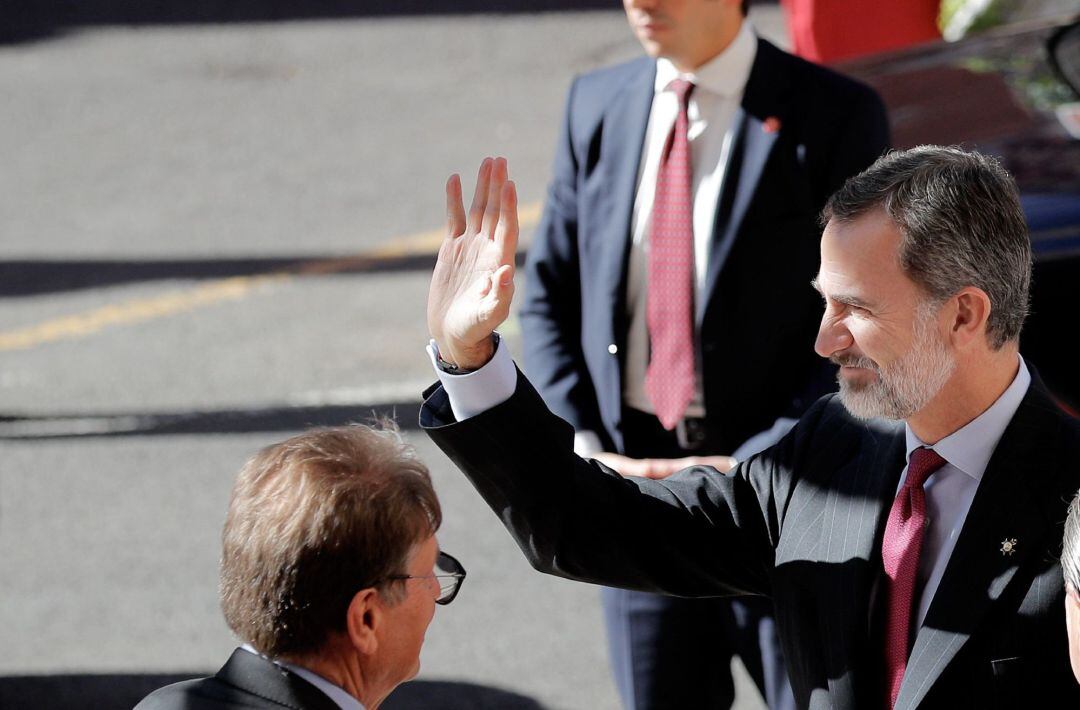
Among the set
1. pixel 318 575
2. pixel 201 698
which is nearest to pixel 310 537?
pixel 318 575

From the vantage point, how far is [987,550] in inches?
79.6

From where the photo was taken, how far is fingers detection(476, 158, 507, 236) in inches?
90.3

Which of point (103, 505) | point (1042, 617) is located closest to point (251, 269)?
point (103, 505)

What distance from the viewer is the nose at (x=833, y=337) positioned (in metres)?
2.18

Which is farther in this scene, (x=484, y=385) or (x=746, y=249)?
(x=746, y=249)

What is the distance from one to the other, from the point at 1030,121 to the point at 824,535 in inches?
122

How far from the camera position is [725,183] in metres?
3.17

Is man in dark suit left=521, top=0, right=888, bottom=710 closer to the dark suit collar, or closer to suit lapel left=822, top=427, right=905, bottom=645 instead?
suit lapel left=822, top=427, right=905, bottom=645

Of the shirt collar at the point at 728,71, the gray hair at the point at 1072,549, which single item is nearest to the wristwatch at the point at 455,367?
the gray hair at the point at 1072,549

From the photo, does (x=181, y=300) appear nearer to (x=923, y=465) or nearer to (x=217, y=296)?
(x=217, y=296)

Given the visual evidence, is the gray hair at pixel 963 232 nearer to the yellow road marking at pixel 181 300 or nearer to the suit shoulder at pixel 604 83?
the suit shoulder at pixel 604 83

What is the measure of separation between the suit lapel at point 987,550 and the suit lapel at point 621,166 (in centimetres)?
124

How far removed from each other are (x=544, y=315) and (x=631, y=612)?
69 cm

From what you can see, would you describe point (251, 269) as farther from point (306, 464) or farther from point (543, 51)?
point (306, 464)
